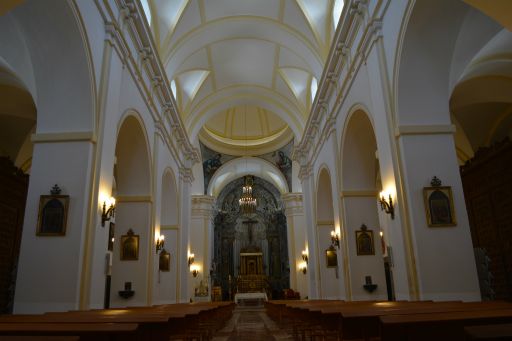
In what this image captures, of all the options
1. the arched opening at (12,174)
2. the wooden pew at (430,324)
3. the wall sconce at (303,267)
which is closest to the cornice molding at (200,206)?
the wall sconce at (303,267)

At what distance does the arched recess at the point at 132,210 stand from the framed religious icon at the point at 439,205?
6017 millimetres

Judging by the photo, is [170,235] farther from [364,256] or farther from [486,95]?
[486,95]

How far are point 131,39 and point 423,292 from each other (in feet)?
22.9

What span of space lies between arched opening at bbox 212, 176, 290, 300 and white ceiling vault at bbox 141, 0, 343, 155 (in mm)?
10204

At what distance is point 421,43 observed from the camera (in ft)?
20.9

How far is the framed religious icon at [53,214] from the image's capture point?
591cm

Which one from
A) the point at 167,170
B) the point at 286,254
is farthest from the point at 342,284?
the point at 286,254

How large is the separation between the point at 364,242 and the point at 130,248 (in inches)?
210

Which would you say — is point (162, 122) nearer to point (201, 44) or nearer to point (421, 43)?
point (201, 44)

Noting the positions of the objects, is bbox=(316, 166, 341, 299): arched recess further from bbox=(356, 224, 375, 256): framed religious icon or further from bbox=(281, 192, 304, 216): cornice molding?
bbox=(281, 192, 304, 216): cornice molding

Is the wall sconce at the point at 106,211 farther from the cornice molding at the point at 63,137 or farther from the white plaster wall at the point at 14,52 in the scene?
the white plaster wall at the point at 14,52

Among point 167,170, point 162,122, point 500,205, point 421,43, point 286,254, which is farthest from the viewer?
point 286,254

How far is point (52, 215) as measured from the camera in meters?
5.97

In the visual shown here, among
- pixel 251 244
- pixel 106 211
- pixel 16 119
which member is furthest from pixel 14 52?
pixel 251 244
